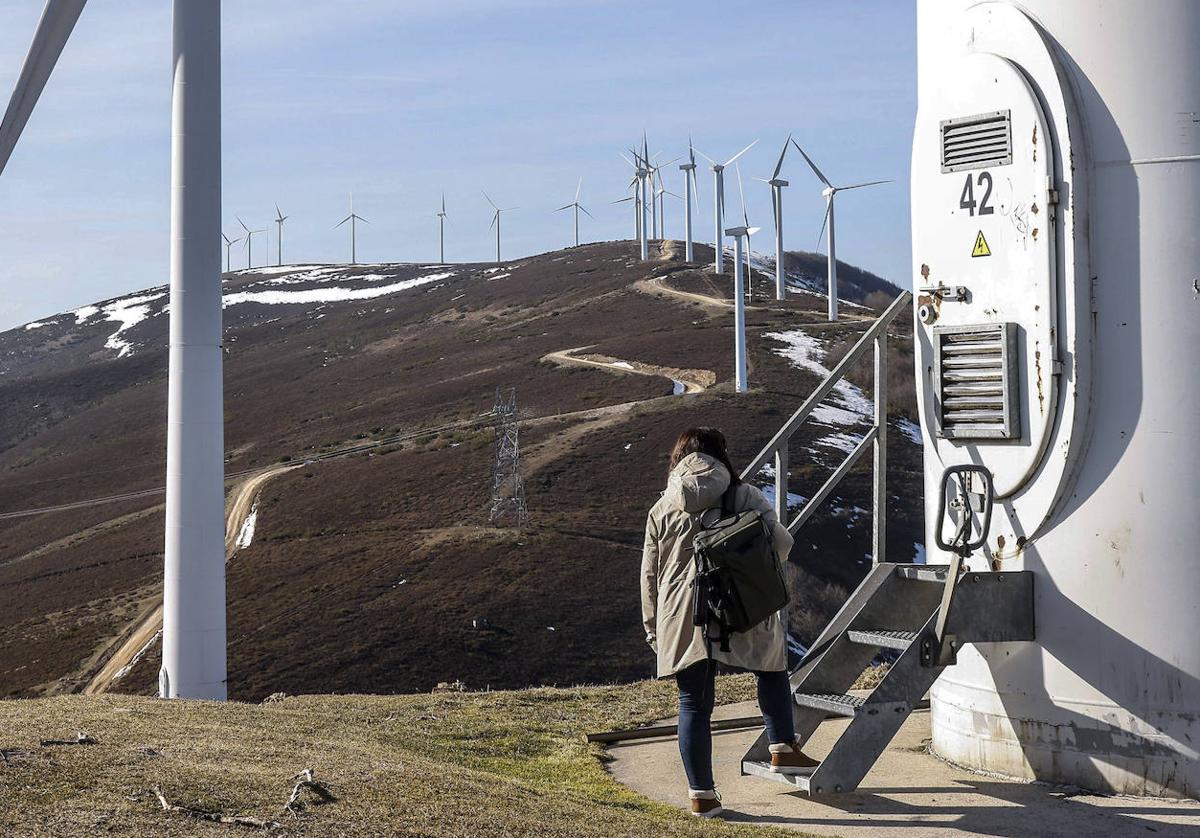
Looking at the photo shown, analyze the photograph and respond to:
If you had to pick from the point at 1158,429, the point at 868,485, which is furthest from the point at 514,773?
the point at 868,485

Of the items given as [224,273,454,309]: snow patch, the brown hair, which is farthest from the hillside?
[224,273,454,309]: snow patch

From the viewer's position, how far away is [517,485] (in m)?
48.6

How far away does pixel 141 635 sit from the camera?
43844 millimetres

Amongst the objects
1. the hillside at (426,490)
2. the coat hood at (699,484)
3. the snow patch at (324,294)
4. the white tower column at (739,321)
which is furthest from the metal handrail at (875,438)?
the snow patch at (324,294)

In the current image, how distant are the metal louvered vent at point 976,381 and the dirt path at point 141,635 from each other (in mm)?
27161

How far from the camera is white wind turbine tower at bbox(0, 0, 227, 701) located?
15.3m

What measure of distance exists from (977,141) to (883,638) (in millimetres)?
3058

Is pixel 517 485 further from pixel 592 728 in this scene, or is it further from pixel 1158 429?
pixel 1158 429

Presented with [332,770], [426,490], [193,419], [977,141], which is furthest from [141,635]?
[977,141]

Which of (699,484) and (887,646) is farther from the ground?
(699,484)

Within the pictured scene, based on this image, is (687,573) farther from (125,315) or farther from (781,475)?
(125,315)

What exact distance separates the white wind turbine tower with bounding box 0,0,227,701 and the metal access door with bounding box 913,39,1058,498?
31.5 feet

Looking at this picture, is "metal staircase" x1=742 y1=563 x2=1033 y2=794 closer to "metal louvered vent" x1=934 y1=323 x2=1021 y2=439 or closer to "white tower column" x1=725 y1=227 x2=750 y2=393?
"metal louvered vent" x1=934 y1=323 x2=1021 y2=439

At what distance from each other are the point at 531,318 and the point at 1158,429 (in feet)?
320
